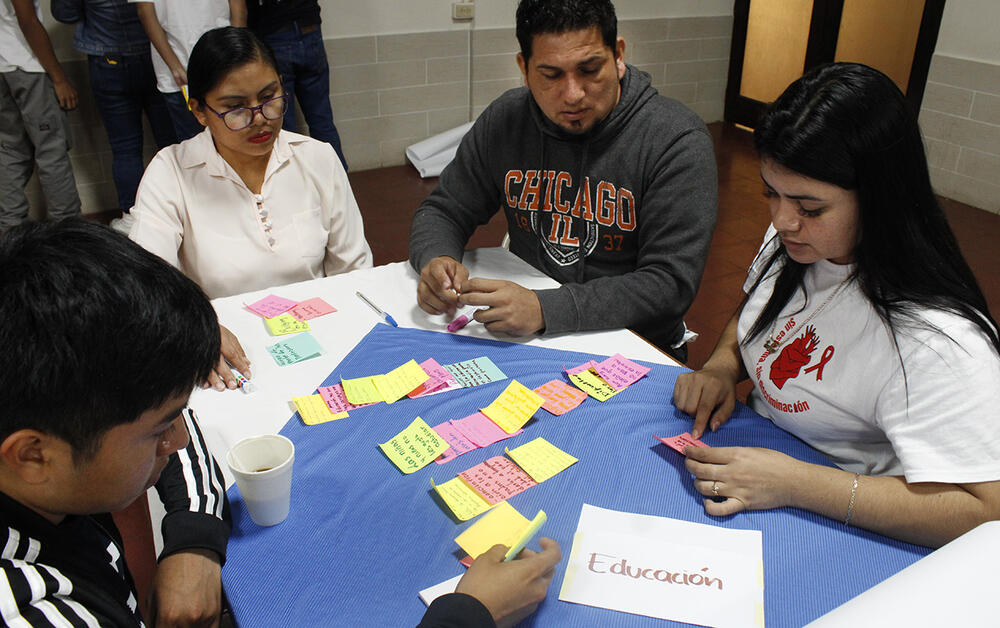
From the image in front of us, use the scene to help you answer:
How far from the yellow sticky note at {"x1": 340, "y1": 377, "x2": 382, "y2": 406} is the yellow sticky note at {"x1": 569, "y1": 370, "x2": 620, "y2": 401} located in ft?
1.28

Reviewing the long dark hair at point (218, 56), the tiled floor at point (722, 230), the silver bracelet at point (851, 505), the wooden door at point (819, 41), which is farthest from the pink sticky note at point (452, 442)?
the wooden door at point (819, 41)

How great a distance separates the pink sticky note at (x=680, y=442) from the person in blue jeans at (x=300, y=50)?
291 centimetres

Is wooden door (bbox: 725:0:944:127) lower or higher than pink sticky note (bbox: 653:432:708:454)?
higher

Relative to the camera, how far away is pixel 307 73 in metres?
3.97

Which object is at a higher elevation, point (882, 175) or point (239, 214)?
point (882, 175)

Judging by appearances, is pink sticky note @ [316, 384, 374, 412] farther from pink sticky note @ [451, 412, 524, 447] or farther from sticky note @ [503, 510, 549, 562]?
sticky note @ [503, 510, 549, 562]

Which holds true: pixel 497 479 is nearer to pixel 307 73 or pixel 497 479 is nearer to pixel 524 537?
pixel 524 537

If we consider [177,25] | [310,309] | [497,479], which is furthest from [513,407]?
[177,25]

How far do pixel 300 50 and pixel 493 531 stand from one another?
3437 millimetres

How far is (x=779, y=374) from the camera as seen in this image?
131 cm

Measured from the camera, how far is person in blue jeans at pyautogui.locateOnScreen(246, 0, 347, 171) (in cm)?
371

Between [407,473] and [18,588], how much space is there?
1.92ft

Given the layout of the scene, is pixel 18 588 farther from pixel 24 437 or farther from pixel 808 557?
pixel 808 557

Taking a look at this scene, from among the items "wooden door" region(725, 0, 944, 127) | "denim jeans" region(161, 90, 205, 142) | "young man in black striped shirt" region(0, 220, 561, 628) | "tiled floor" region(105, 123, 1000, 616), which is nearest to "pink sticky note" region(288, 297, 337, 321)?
"young man in black striped shirt" region(0, 220, 561, 628)
